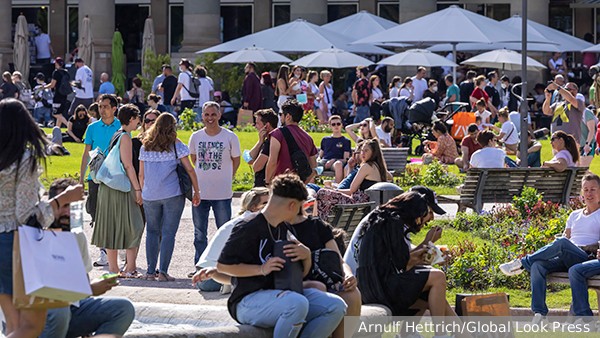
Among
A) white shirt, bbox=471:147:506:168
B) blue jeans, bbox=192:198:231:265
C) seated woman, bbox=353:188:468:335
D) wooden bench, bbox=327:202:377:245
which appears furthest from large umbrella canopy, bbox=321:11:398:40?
seated woman, bbox=353:188:468:335

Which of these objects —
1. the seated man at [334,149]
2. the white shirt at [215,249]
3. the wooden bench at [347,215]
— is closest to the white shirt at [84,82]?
the seated man at [334,149]

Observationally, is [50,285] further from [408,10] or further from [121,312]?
[408,10]

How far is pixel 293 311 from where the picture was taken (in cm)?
862

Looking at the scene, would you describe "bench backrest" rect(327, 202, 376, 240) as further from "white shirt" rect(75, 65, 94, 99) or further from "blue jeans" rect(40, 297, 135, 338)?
"white shirt" rect(75, 65, 94, 99)

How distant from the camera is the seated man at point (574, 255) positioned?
11.1 meters

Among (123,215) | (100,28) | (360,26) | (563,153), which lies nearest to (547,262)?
(123,215)

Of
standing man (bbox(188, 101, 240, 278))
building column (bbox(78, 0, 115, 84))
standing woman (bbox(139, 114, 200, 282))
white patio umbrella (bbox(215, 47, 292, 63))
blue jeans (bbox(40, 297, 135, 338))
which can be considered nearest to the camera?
blue jeans (bbox(40, 297, 135, 338))

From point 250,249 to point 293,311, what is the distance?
1.59ft

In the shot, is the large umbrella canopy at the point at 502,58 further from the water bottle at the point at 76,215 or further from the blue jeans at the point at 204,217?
the water bottle at the point at 76,215

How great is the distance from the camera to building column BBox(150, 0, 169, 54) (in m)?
47.3

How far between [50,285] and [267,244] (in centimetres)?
196

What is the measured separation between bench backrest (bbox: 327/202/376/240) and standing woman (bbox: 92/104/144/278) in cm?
184

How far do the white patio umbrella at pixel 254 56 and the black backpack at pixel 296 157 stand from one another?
65.4 feet

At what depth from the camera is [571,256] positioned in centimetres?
1138
